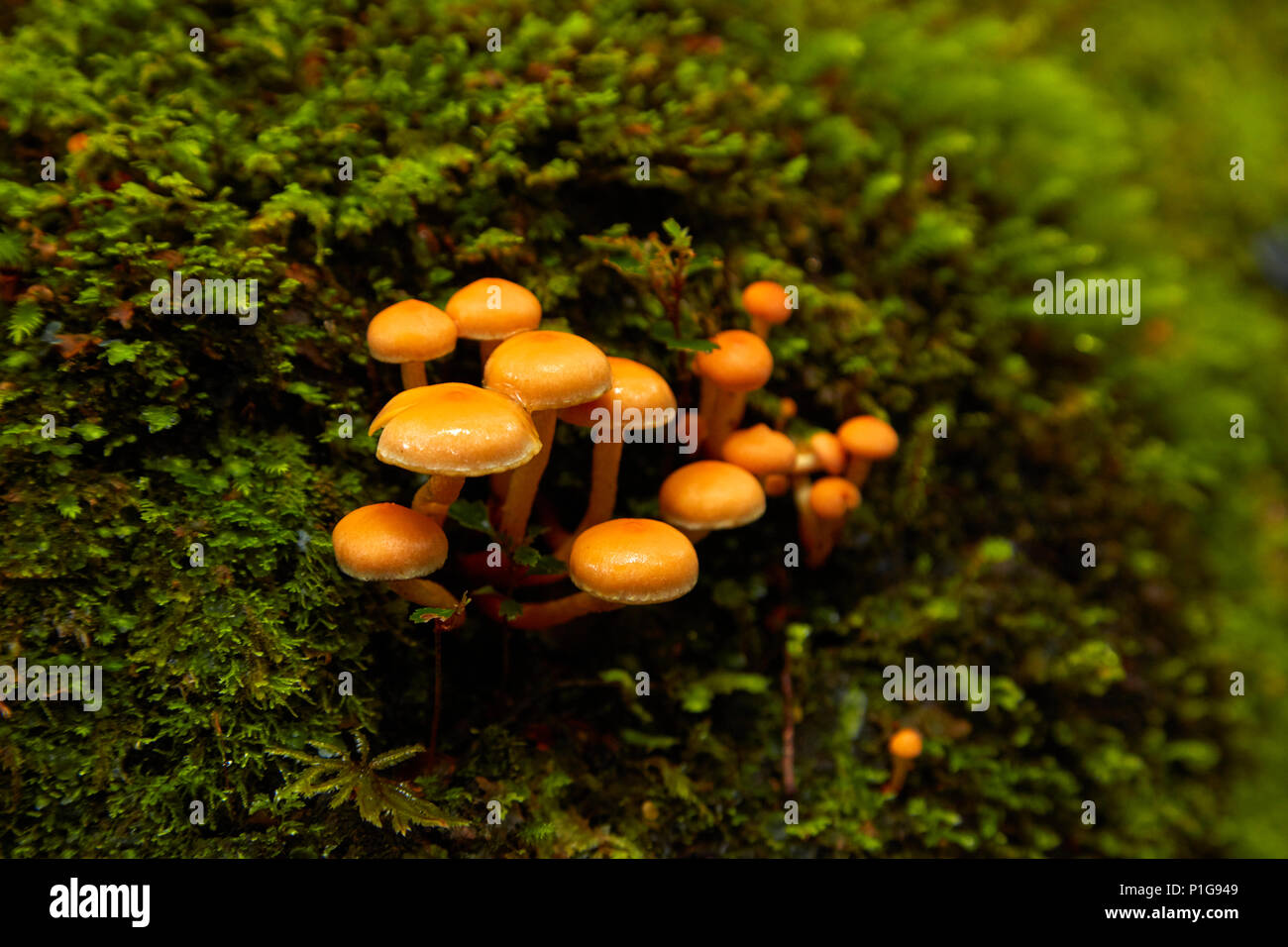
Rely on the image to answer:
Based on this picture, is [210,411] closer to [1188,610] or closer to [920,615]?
[920,615]

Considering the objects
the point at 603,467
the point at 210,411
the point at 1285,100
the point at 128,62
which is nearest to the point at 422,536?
the point at 603,467

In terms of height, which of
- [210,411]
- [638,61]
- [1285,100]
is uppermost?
[1285,100]

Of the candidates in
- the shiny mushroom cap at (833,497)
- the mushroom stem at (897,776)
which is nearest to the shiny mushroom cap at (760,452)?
the shiny mushroom cap at (833,497)

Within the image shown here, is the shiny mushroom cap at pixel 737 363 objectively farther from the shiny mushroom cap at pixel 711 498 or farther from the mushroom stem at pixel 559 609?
the mushroom stem at pixel 559 609

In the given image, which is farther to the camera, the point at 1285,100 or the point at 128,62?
the point at 1285,100

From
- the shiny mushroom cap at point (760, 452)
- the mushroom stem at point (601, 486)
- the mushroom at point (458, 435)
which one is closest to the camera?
the mushroom at point (458, 435)

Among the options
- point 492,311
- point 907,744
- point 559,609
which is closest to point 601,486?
point 559,609

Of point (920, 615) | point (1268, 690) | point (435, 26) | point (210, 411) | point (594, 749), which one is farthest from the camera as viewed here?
point (1268, 690)
